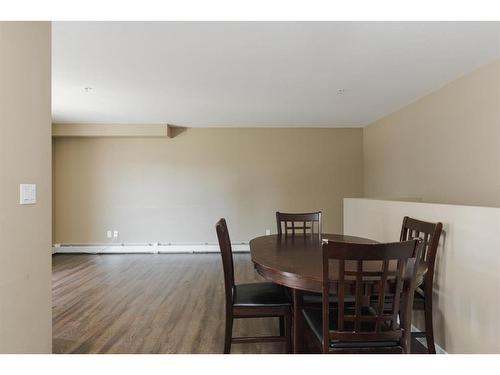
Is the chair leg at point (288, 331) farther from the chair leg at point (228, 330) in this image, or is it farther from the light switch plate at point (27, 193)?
the light switch plate at point (27, 193)

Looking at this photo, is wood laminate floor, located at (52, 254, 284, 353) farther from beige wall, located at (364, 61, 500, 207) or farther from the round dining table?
beige wall, located at (364, 61, 500, 207)

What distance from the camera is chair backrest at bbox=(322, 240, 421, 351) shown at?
1122 mm

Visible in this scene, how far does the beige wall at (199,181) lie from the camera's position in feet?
16.1

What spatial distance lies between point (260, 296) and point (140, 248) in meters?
3.81

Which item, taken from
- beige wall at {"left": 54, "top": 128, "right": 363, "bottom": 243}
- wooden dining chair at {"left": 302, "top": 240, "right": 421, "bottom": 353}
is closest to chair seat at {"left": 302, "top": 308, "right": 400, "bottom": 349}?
wooden dining chair at {"left": 302, "top": 240, "right": 421, "bottom": 353}

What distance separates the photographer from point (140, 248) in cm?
492

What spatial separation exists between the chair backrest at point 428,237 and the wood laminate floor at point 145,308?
664mm

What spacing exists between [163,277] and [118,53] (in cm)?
270

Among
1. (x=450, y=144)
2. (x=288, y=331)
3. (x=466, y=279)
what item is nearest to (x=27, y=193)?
(x=288, y=331)

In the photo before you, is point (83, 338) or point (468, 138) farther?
point (468, 138)

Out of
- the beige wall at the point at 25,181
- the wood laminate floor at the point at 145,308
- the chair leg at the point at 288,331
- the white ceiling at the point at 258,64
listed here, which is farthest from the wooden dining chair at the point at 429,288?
the beige wall at the point at 25,181

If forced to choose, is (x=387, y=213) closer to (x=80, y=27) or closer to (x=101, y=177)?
(x=80, y=27)

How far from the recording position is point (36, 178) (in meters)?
1.40
